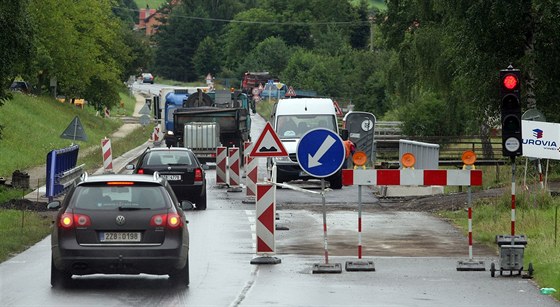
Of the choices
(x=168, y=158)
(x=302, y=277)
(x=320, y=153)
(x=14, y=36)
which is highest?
(x=14, y=36)

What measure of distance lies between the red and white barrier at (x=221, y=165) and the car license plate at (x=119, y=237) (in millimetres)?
22668

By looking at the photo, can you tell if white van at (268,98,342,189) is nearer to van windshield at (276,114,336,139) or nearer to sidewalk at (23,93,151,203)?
van windshield at (276,114,336,139)

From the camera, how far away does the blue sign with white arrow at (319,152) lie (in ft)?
61.5

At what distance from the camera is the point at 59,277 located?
53.1 ft

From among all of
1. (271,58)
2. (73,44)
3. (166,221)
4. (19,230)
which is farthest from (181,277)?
(271,58)

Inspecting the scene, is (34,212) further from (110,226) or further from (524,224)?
(110,226)

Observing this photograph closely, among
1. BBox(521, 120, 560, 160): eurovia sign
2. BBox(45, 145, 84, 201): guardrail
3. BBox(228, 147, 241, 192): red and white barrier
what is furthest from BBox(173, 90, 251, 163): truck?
BBox(521, 120, 560, 160): eurovia sign

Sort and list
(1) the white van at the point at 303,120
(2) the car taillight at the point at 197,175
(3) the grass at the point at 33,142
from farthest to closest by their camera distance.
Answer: (1) the white van at the point at 303,120
(2) the car taillight at the point at 197,175
(3) the grass at the point at 33,142

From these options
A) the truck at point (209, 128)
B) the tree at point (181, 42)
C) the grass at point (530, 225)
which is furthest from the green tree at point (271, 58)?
the grass at point (530, 225)

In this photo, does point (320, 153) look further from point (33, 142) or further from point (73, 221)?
point (33, 142)

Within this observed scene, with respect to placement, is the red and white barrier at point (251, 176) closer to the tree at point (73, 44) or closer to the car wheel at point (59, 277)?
the car wheel at point (59, 277)

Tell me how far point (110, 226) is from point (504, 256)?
5.35 metres

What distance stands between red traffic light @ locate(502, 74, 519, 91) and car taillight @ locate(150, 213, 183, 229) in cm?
512

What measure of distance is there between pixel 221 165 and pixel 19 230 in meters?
15.6
